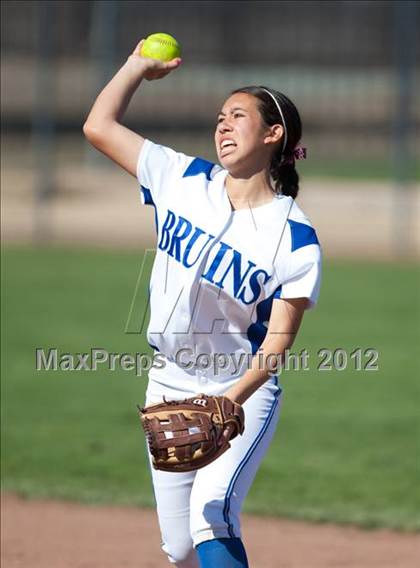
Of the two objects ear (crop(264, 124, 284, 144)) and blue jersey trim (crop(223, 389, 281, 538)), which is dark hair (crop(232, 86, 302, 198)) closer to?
ear (crop(264, 124, 284, 144))

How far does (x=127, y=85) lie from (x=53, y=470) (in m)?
3.27

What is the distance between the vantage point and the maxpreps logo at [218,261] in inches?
137

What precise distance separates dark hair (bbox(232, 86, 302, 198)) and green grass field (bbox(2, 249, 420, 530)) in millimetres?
2465

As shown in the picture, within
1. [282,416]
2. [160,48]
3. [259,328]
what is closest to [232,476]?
[259,328]

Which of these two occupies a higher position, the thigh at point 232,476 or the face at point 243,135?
the face at point 243,135

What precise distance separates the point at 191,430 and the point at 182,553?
1.85 feet

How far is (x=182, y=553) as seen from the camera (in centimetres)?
364

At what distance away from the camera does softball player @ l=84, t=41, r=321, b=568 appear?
3424mm

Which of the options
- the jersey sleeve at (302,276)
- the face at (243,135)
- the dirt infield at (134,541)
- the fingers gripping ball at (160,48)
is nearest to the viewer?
the jersey sleeve at (302,276)

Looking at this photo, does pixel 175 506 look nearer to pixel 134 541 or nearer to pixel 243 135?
pixel 243 135

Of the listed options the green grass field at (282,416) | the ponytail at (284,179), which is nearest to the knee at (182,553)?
the ponytail at (284,179)

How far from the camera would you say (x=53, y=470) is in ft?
21.3

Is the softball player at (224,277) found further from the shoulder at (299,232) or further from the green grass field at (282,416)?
the green grass field at (282,416)

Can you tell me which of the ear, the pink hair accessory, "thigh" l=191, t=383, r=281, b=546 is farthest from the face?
"thigh" l=191, t=383, r=281, b=546
